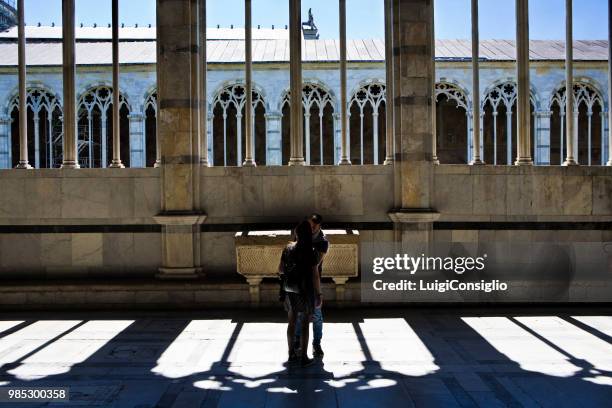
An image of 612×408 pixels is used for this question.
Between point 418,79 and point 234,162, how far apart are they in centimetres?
1849

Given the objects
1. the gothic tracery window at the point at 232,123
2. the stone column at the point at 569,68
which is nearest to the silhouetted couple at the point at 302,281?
the stone column at the point at 569,68

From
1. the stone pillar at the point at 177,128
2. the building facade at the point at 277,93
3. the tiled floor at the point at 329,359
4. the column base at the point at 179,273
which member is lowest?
the tiled floor at the point at 329,359

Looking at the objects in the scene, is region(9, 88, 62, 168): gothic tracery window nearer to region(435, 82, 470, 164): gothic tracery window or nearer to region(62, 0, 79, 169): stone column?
region(62, 0, 79, 169): stone column

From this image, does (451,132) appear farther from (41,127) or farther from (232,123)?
(41,127)

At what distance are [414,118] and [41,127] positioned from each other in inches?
909

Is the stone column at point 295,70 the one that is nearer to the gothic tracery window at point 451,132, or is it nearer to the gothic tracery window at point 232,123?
the gothic tracery window at point 232,123

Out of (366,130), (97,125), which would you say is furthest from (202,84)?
(97,125)

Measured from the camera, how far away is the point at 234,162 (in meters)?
26.9

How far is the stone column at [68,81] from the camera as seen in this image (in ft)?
31.2

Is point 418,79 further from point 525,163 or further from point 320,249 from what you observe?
point 320,249

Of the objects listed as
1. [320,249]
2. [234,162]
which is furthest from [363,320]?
[234,162]

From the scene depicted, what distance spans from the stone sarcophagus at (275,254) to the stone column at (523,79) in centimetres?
328

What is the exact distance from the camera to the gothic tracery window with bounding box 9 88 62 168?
24688 millimetres

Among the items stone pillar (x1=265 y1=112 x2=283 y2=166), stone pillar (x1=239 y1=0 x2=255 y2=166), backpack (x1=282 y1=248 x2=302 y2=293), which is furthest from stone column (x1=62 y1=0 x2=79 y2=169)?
stone pillar (x1=265 y1=112 x2=283 y2=166)
